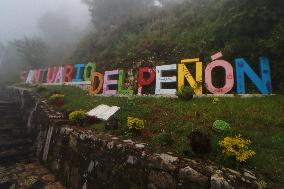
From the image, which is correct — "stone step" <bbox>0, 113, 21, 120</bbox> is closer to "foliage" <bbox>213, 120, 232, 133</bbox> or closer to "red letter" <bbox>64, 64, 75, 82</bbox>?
"red letter" <bbox>64, 64, 75, 82</bbox>

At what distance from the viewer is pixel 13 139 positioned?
42.0ft

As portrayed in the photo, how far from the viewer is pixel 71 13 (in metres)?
55.8

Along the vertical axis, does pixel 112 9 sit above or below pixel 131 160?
above

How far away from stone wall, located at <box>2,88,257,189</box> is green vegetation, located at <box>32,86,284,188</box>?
18.5 inches

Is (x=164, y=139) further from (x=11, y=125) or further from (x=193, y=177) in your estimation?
(x=11, y=125)

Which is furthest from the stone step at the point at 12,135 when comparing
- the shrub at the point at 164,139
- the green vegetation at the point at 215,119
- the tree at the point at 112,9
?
the tree at the point at 112,9

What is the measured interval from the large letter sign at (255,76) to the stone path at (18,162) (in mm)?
Answer: 7429

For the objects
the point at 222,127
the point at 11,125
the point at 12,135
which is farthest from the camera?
the point at 11,125

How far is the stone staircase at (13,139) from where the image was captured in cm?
1127

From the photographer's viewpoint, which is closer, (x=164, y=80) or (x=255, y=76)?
(x=255, y=76)

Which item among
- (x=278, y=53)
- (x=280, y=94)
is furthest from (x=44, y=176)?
(x=278, y=53)

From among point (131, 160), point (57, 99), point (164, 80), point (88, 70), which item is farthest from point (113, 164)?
point (88, 70)

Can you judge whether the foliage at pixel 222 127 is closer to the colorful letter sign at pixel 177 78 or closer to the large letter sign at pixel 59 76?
the colorful letter sign at pixel 177 78

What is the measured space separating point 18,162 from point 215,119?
26.6 feet
